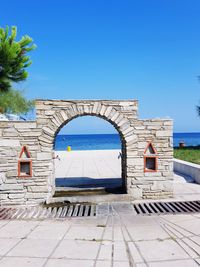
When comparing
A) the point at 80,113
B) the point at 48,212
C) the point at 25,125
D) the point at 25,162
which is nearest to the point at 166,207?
the point at 48,212

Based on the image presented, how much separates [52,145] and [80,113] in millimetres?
1188

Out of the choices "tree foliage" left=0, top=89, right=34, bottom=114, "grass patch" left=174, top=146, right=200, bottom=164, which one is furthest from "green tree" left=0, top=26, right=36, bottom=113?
"grass patch" left=174, top=146, right=200, bottom=164

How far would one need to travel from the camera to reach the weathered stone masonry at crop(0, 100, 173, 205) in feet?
26.0

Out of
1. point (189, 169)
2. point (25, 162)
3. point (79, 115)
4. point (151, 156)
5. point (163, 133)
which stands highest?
point (79, 115)

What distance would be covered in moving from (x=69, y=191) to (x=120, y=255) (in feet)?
15.8

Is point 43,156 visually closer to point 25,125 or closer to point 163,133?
point 25,125

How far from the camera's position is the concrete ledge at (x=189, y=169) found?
10.9m

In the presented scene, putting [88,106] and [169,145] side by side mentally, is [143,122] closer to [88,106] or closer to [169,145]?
[169,145]

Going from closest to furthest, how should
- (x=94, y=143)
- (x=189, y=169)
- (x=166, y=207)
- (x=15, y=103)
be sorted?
1. (x=166, y=207)
2. (x=189, y=169)
3. (x=15, y=103)
4. (x=94, y=143)

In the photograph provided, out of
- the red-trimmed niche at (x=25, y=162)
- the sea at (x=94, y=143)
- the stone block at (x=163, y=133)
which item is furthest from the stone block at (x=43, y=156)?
the sea at (x=94, y=143)

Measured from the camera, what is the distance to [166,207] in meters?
7.39

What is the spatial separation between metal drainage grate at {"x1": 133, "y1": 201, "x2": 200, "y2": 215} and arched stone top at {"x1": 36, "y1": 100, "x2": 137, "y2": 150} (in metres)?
1.82

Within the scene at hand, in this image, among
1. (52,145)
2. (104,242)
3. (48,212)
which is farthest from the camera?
(52,145)

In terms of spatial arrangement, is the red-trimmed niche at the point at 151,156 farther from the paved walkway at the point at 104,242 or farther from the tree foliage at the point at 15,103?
the tree foliage at the point at 15,103
